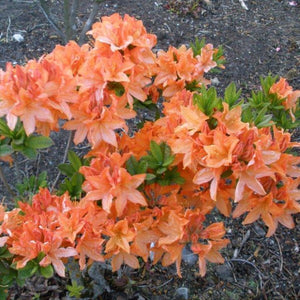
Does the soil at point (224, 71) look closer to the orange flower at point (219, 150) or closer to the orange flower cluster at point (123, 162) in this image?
the orange flower cluster at point (123, 162)

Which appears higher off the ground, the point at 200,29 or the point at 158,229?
the point at 158,229

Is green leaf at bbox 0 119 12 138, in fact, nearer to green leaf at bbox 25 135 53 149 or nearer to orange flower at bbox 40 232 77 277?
green leaf at bbox 25 135 53 149

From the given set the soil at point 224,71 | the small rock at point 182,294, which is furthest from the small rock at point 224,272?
the small rock at point 182,294

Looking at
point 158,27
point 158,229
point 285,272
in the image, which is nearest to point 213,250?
point 158,229

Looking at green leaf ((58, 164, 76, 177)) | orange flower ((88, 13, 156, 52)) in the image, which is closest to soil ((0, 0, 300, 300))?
green leaf ((58, 164, 76, 177))

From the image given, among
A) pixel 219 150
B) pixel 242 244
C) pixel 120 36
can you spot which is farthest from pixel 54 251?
pixel 242 244

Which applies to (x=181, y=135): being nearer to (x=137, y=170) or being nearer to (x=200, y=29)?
(x=137, y=170)

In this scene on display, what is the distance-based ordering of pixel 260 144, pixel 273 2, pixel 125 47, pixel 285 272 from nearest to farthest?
pixel 260 144 → pixel 125 47 → pixel 285 272 → pixel 273 2
